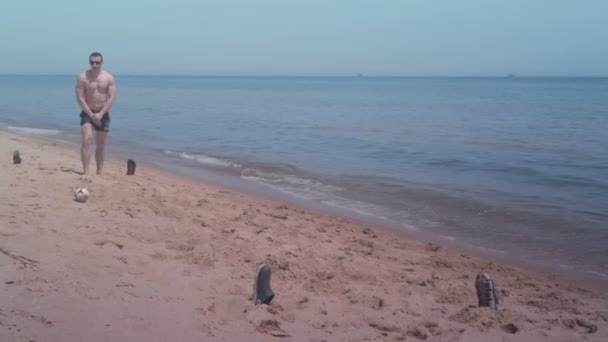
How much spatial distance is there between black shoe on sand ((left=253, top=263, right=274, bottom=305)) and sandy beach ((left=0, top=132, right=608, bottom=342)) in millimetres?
103

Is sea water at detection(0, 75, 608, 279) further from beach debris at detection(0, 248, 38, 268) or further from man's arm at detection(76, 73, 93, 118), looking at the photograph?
beach debris at detection(0, 248, 38, 268)

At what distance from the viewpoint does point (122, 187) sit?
747cm

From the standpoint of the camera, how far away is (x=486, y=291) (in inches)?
168

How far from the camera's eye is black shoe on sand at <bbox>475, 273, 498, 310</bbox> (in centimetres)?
426

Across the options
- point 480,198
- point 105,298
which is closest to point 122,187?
point 105,298

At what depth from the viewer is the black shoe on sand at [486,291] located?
426 cm

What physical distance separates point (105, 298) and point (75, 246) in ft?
3.66

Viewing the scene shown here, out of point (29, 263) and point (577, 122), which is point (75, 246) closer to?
point (29, 263)

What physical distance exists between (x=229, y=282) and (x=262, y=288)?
1.68 feet

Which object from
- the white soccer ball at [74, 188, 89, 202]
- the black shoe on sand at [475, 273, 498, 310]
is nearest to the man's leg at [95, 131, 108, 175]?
the white soccer ball at [74, 188, 89, 202]

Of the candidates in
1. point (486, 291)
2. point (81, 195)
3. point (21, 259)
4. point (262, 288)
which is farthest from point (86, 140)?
point (486, 291)

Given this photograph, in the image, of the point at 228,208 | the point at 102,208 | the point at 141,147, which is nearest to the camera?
the point at 102,208

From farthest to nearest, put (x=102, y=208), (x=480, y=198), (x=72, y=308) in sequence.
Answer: (x=480, y=198) < (x=102, y=208) < (x=72, y=308)

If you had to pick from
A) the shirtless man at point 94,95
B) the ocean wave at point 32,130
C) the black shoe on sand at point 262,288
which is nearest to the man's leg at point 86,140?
the shirtless man at point 94,95
